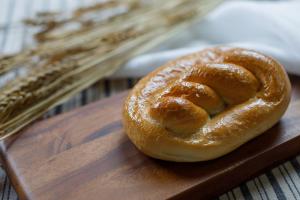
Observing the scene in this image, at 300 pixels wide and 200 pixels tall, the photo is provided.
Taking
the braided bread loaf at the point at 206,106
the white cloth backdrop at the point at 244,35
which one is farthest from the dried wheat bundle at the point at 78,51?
the braided bread loaf at the point at 206,106

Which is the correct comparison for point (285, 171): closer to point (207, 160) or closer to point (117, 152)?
point (207, 160)

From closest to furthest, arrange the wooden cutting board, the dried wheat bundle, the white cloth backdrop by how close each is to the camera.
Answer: the wooden cutting board, the dried wheat bundle, the white cloth backdrop

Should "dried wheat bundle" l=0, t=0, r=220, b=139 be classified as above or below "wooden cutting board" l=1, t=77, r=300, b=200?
above

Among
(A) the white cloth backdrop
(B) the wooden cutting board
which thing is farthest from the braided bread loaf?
(A) the white cloth backdrop

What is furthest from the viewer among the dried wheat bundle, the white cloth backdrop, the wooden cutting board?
the white cloth backdrop

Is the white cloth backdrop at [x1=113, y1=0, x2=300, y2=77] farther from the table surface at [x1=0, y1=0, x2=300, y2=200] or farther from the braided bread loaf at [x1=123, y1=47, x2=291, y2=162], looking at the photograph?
the braided bread loaf at [x1=123, y1=47, x2=291, y2=162]

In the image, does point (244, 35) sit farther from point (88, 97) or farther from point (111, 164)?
point (111, 164)
